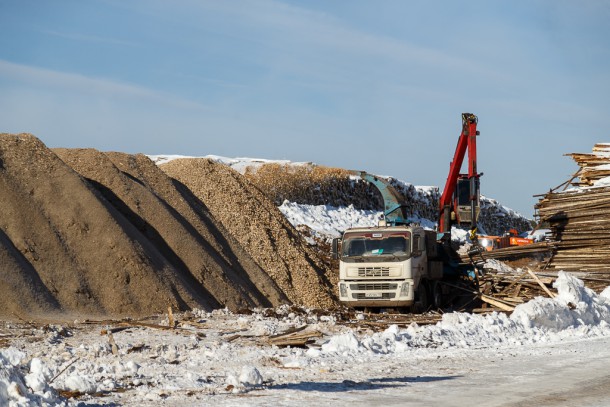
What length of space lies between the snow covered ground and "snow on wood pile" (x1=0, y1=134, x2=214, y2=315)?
213 centimetres

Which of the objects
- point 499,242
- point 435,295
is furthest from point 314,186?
point 435,295

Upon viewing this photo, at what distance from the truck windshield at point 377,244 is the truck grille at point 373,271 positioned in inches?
17.3

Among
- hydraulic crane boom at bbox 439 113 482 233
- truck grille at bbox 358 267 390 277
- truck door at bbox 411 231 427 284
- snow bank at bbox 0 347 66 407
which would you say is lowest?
snow bank at bbox 0 347 66 407

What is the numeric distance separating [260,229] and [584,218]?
451 inches

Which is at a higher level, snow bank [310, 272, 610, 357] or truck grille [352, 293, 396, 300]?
truck grille [352, 293, 396, 300]

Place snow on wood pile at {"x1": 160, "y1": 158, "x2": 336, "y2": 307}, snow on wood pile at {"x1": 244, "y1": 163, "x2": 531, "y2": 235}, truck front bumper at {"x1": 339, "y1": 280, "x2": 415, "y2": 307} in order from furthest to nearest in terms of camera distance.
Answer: snow on wood pile at {"x1": 244, "y1": 163, "x2": 531, "y2": 235} < snow on wood pile at {"x1": 160, "y1": 158, "x2": 336, "y2": 307} < truck front bumper at {"x1": 339, "y1": 280, "x2": 415, "y2": 307}

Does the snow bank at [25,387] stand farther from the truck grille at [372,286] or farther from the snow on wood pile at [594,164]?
the snow on wood pile at [594,164]

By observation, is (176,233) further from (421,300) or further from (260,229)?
A: (421,300)

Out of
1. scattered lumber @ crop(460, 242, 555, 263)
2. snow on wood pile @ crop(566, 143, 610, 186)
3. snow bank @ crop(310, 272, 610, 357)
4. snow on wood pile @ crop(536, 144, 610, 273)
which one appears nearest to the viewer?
snow bank @ crop(310, 272, 610, 357)

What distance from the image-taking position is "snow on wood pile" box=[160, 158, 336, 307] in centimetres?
2738

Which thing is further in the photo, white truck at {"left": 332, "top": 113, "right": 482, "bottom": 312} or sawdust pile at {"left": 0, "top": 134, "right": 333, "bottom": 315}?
white truck at {"left": 332, "top": 113, "right": 482, "bottom": 312}

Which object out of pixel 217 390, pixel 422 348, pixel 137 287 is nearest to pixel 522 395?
A: pixel 217 390

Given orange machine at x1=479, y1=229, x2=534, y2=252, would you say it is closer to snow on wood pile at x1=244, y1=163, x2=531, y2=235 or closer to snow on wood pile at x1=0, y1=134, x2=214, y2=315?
snow on wood pile at x1=244, y1=163, x2=531, y2=235

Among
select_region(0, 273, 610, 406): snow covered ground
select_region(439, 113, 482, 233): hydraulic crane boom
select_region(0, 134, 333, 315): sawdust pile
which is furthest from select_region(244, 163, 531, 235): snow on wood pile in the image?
select_region(0, 273, 610, 406): snow covered ground
